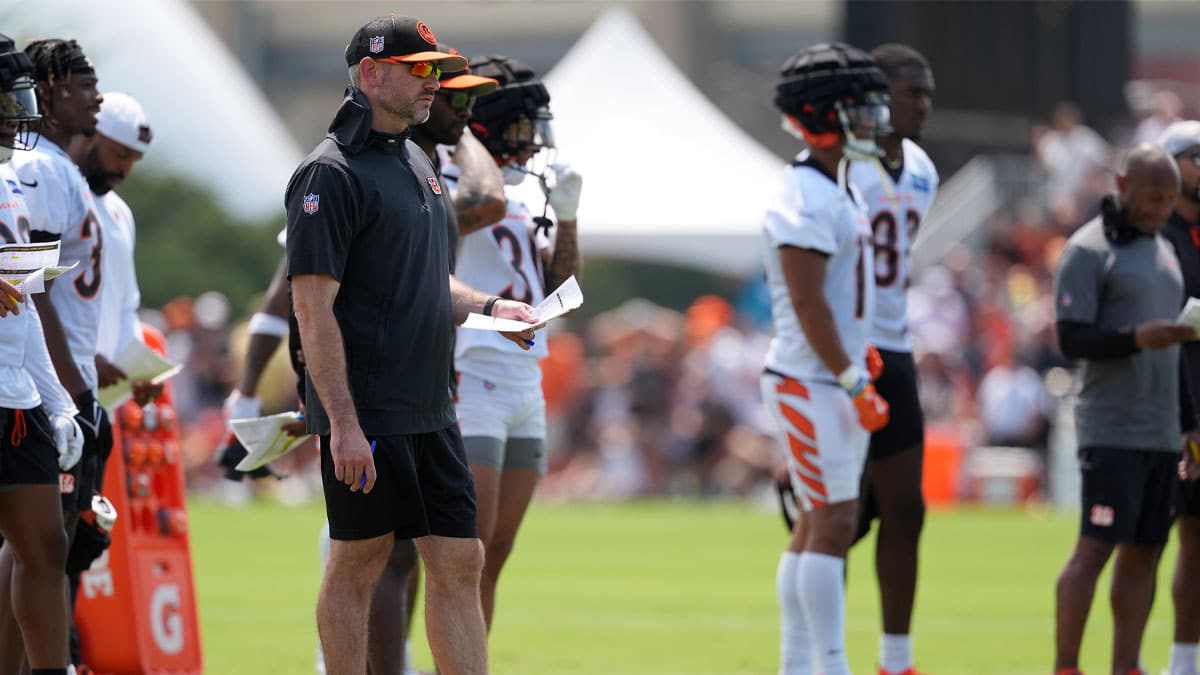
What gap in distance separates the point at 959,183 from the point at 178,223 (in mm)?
11558

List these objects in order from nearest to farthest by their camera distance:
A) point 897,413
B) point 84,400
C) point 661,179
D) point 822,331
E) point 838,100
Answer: point 84,400, point 822,331, point 838,100, point 897,413, point 661,179

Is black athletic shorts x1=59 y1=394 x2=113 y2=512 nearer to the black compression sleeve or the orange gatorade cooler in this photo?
the orange gatorade cooler

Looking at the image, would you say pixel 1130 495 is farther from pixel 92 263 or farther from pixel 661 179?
pixel 661 179

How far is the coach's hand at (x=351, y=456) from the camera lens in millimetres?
5785

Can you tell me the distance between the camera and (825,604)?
7711 millimetres

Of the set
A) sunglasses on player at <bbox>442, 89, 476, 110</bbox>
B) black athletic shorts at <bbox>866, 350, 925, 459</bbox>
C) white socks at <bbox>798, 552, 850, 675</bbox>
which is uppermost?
sunglasses on player at <bbox>442, 89, 476, 110</bbox>

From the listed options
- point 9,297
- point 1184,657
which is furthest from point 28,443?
point 1184,657

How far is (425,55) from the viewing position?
19.6 feet

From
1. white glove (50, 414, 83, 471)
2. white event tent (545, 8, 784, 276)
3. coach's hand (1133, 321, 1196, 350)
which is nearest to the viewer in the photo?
white glove (50, 414, 83, 471)

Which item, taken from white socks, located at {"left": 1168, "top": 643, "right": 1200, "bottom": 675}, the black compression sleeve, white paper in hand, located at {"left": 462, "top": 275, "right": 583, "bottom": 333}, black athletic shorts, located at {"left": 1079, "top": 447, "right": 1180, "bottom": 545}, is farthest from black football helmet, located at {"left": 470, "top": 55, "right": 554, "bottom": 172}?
white socks, located at {"left": 1168, "top": 643, "right": 1200, "bottom": 675}

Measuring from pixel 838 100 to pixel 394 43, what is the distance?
2.63 metres

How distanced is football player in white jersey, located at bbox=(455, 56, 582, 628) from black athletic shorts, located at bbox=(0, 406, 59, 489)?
1708mm

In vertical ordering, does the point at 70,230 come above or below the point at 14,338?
above

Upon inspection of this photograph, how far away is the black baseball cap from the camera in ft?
19.6
